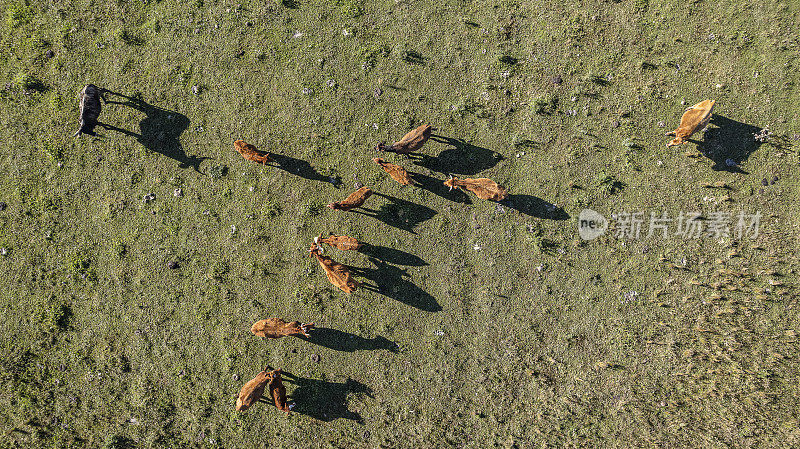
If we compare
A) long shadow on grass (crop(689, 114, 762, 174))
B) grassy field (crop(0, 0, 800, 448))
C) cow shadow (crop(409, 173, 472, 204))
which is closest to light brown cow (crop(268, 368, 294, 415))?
grassy field (crop(0, 0, 800, 448))

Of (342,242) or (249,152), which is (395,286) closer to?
(342,242)

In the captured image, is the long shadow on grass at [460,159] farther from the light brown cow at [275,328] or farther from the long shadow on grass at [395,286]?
the light brown cow at [275,328]

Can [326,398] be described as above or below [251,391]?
above

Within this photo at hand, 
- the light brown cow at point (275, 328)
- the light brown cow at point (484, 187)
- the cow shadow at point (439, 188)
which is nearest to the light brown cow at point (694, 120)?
the light brown cow at point (484, 187)

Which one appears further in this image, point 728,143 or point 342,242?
point 728,143

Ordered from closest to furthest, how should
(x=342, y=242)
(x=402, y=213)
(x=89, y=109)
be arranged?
(x=342, y=242) < (x=89, y=109) < (x=402, y=213)
